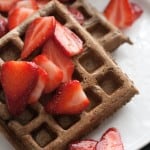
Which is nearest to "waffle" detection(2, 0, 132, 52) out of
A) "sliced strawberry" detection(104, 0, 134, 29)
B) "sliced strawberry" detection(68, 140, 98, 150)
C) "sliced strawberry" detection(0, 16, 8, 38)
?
"sliced strawberry" detection(104, 0, 134, 29)

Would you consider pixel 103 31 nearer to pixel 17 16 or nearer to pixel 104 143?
pixel 17 16

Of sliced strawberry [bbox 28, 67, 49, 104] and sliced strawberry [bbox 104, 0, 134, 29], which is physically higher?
sliced strawberry [bbox 28, 67, 49, 104]

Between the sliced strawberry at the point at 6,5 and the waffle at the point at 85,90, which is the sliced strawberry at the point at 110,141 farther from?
the sliced strawberry at the point at 6,5

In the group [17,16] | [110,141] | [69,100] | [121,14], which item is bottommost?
[110,141]

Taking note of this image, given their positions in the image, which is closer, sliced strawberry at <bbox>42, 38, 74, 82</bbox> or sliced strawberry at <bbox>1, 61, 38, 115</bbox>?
sliced strawberry at <bbox>1, 61, 38, 115</bbox>

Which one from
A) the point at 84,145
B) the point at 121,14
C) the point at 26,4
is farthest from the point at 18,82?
the point at 121,14

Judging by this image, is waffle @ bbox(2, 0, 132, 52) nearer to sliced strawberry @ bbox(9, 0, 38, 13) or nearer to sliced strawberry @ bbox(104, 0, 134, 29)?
sliced strawberry @ bbox(104, 0, 134, 29)

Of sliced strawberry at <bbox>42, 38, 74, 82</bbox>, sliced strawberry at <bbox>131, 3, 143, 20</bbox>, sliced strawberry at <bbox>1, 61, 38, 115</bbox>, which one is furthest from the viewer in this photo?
sliced strawberry at <bbox>131, 3, 143, 20</bbox>
